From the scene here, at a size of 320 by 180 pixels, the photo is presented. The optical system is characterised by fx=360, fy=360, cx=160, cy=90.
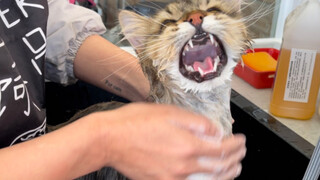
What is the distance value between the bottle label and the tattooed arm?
0.42 meters

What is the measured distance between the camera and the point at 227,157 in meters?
0.57

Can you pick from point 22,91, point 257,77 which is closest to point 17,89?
point 22,91

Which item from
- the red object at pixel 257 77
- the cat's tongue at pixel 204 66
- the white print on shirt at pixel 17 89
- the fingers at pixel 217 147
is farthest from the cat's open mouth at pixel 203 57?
the red object at pixel 257 77

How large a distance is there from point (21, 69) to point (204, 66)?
43 centimetres

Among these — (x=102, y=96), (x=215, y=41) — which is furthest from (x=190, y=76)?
(x=102, y=96)

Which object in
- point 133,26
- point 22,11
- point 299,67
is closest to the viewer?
point 133,26

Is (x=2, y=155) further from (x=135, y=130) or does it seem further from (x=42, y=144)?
(x=135, y=130)

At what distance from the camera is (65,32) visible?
103cm

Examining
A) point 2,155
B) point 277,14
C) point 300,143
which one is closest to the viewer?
point 2,155

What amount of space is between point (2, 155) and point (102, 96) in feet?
2.12

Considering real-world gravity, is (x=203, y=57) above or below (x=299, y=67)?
above

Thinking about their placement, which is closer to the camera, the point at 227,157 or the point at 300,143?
the point at 227,157

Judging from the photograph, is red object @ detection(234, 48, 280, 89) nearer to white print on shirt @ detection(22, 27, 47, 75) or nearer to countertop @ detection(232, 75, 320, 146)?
countertop @ detection(232, 75, 320, 146)

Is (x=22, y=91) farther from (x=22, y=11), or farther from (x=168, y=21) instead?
(x=168, y=21)
